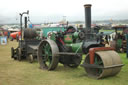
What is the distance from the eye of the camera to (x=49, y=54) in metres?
6.91

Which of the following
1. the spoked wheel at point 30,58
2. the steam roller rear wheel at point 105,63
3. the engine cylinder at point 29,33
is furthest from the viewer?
the engine cylinder at point 29,33

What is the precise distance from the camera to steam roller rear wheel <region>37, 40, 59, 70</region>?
6500mm

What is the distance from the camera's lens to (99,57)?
556 centimetres

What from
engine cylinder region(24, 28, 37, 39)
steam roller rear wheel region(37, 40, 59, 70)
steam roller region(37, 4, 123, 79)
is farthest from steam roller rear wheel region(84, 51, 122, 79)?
engine cylinder region(24, 28, 37, 39)

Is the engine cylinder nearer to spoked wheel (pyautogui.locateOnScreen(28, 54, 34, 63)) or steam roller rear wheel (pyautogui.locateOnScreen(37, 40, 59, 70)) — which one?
spoked wheel (pyautogui.locateOnScreen(28, 54, 34, 63))

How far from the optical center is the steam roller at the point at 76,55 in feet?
17.4

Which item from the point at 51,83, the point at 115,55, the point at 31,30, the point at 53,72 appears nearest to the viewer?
the point at 51,83

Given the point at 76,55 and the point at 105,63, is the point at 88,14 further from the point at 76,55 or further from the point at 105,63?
the point at 105,63

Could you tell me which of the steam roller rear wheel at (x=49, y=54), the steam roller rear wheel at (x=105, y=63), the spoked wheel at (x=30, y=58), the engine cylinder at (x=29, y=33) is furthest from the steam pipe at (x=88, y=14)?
the steam roller rear wheel at (x=105, y=63)

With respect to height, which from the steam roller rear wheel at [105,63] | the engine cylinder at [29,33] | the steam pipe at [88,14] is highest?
the steam pipe at [88,14]

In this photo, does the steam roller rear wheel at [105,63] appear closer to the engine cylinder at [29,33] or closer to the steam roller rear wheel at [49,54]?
the steam roller rear wheel at [49,54]

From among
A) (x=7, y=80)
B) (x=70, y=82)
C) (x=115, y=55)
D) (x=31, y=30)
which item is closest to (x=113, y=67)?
(x=115, y=55)

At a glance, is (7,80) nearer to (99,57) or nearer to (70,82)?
(70,82)

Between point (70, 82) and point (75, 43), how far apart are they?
1.87 meters
